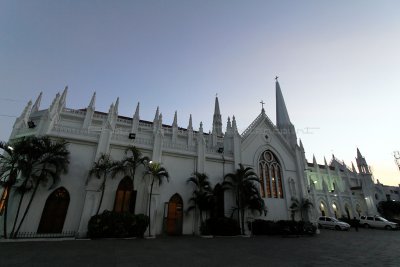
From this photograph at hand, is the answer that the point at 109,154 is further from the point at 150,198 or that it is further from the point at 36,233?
the point at 36,233

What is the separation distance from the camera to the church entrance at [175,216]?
19.1 meters

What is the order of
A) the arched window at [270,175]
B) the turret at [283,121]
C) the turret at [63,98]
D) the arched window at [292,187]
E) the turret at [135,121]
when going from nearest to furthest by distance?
1. the arched window at [270,175]
2. the arched window at [292,187]
3. the turret at [63,98]
4. the turret at [283,121]
5. the turret at [135,121]

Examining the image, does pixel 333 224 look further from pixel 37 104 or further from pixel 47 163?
pixel 37 104

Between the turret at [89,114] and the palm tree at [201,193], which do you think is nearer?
the palm tree at [201,193]

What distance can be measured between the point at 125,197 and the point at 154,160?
417 cm

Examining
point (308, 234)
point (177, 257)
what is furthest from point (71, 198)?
point (308, 234)

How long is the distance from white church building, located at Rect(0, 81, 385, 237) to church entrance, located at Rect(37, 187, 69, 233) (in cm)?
6

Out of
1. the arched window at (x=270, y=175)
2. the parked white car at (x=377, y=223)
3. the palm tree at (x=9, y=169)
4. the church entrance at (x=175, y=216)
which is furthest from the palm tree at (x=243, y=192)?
the parked white car at (x=377, y=223)

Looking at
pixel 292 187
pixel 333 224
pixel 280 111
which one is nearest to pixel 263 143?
pixel 292 187

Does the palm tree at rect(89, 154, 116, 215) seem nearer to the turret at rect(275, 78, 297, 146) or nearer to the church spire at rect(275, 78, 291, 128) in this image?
the turret at rect(275, 78, 297, 146)

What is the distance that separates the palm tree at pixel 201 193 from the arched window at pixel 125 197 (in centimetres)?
531

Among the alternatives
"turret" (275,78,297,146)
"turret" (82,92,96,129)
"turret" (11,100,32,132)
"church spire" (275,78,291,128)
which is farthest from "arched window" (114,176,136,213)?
"church spire" (275,78,291,128)

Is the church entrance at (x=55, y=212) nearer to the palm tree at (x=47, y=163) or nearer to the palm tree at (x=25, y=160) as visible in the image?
the palm tree at (x=47, y=163)

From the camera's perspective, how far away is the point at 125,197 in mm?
17984
